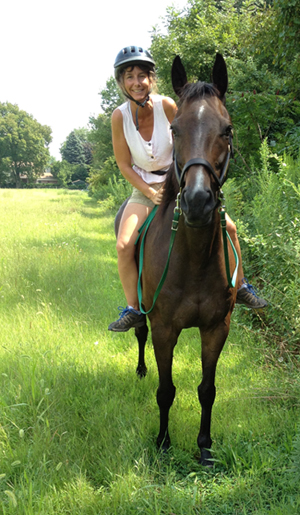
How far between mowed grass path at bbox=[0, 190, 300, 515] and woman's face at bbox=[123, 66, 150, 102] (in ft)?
8.02

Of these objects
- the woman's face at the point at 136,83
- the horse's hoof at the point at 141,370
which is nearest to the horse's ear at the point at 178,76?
the woman's face at the point at 136,83

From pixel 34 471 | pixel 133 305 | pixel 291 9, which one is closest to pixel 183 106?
pixel 133 305

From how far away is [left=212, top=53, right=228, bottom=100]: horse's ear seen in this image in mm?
2250

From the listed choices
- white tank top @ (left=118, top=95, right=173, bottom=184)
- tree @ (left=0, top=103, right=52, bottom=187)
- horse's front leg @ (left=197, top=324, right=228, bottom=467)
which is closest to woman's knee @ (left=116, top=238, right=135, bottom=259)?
white tank top @ (left=118, top=95, right=173, bottom=184)

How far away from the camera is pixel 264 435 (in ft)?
8.57

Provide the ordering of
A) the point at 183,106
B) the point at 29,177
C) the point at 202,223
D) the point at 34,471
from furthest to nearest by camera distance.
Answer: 1. the point at 29,177
2. the point at 34,471
3. the point at 183,106
4. the point at 202,223

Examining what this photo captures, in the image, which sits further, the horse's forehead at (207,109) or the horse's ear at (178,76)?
the horse's ear at (178,76)

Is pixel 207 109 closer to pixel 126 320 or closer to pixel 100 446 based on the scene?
pixel 126 320

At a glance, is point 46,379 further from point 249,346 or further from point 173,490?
point 249,346

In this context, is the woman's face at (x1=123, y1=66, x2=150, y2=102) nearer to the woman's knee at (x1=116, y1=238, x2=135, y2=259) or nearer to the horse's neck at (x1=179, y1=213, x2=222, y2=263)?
the woman's knee at (x1=116, y1=238, x2=135, y2=259)

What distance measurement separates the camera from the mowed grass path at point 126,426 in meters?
2.17

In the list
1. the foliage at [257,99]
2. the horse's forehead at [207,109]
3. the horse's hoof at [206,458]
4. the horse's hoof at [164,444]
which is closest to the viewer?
the horse's forehead at [207,109]

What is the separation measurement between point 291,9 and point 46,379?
6081 millimetres

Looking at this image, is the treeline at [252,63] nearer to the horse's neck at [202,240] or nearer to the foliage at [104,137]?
the horse's neck at [202,240]
